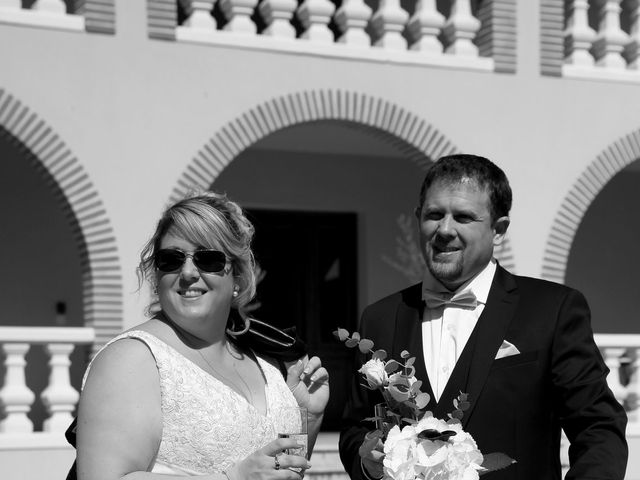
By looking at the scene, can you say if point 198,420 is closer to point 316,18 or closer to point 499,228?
point 499,228

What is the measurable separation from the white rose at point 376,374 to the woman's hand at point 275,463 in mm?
276

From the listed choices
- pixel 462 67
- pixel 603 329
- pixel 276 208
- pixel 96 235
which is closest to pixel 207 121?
pixel 96 235

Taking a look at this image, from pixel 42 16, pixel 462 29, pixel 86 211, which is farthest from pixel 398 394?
pixel 462 29

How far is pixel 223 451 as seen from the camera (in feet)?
10.9

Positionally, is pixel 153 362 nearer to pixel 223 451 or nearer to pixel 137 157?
pixel 223 451

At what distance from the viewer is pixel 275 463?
307cm

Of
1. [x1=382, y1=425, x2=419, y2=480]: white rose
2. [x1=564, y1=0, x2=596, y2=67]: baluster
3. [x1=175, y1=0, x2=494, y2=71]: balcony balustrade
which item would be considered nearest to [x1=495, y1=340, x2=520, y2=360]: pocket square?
[x1=382, y1=425, x2=419, y2=480]: white rose

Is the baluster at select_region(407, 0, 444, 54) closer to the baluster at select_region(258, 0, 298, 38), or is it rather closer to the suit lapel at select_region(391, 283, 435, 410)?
the baluster at select_region(258, 0, 298, 38)

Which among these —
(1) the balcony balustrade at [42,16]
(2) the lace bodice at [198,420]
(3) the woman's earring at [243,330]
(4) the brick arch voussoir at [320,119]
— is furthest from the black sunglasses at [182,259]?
(1) the balcony balustrade at [42,16]

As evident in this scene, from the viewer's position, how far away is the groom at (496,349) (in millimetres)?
3447

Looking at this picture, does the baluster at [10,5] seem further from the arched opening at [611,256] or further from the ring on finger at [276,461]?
the arched opening at [611,256]

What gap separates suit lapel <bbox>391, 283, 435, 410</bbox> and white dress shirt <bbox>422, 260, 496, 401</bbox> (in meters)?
0.02

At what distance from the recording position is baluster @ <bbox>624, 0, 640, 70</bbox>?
35.8ft

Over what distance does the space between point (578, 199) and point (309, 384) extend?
7.22m
